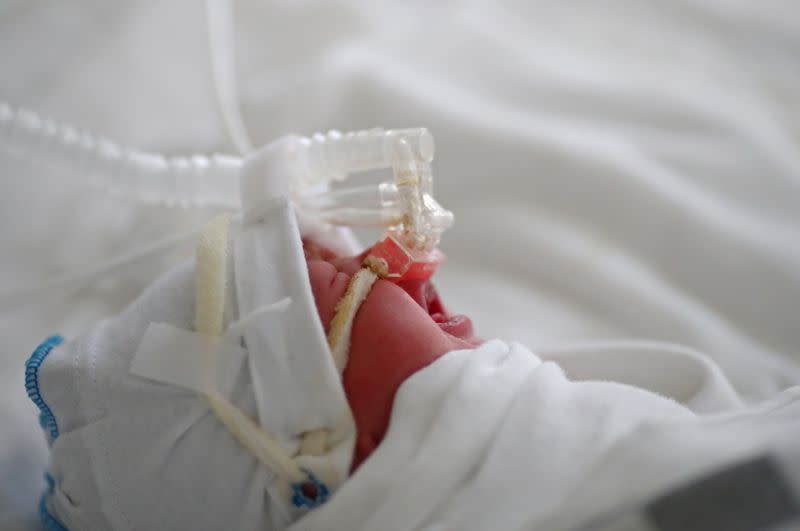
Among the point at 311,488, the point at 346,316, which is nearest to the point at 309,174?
the point at 346,316

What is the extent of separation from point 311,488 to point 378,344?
0.12 meters

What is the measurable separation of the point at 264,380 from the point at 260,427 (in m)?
0.04

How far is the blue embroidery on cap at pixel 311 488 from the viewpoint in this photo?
593mm

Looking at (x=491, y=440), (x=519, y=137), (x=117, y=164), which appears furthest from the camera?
(x=519, y=137)

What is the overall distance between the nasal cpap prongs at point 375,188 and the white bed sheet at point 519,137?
0.26 m

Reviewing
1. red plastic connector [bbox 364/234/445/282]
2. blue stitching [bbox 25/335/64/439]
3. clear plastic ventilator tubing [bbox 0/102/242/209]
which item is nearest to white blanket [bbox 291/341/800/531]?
red plastic connector [bbox 364/234/445/282]

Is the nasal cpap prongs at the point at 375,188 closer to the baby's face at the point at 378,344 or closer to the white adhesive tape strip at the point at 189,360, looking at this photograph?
the baby's face at the point at 378,344

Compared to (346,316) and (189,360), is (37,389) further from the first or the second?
(346,316)

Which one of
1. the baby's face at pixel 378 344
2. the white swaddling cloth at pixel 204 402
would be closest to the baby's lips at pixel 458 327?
the baby's face at pixel 378 344

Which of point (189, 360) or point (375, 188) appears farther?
point (375, 188)

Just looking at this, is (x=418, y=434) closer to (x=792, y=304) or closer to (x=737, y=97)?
(x=792, y=304)

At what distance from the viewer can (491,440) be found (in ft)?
1.93

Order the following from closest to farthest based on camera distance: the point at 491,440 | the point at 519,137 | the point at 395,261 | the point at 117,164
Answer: the point at 491,440, the point at 395,261, the point at 117,164, the point at 519,137

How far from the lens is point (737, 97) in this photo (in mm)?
1110
